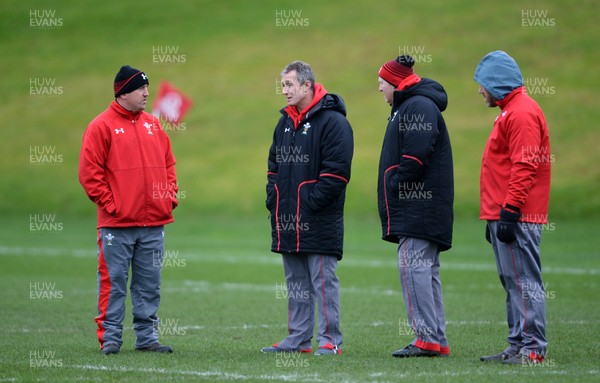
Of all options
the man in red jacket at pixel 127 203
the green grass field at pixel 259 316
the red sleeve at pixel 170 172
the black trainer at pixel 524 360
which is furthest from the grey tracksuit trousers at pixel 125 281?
the black trainer at pixel 524 360

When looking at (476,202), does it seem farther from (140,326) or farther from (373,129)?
(140,326)

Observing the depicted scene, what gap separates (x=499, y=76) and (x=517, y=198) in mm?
1161

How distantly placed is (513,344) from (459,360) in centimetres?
49

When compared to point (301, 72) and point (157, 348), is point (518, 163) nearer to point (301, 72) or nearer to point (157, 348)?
point (301, 72)

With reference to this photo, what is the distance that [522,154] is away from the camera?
867cm

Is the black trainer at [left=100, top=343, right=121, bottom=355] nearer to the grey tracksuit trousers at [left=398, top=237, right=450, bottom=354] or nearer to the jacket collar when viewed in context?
the jacket collar

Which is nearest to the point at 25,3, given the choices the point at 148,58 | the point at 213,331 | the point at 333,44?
the point at 148,58

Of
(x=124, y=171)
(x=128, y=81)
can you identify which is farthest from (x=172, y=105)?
(x=124, y=171)

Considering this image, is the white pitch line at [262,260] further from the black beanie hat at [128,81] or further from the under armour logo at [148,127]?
the black beanie hat at [128,81]

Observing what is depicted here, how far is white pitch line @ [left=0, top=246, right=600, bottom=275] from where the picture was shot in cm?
1814

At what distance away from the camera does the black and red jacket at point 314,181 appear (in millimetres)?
9578

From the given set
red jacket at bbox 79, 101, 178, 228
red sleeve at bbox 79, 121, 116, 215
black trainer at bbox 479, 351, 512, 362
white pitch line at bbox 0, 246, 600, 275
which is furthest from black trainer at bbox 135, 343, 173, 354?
white pitch line at bbox 0, 246, 600, 275

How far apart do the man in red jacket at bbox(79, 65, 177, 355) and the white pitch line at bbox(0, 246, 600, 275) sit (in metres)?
9.34

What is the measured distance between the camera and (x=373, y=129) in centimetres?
3950
